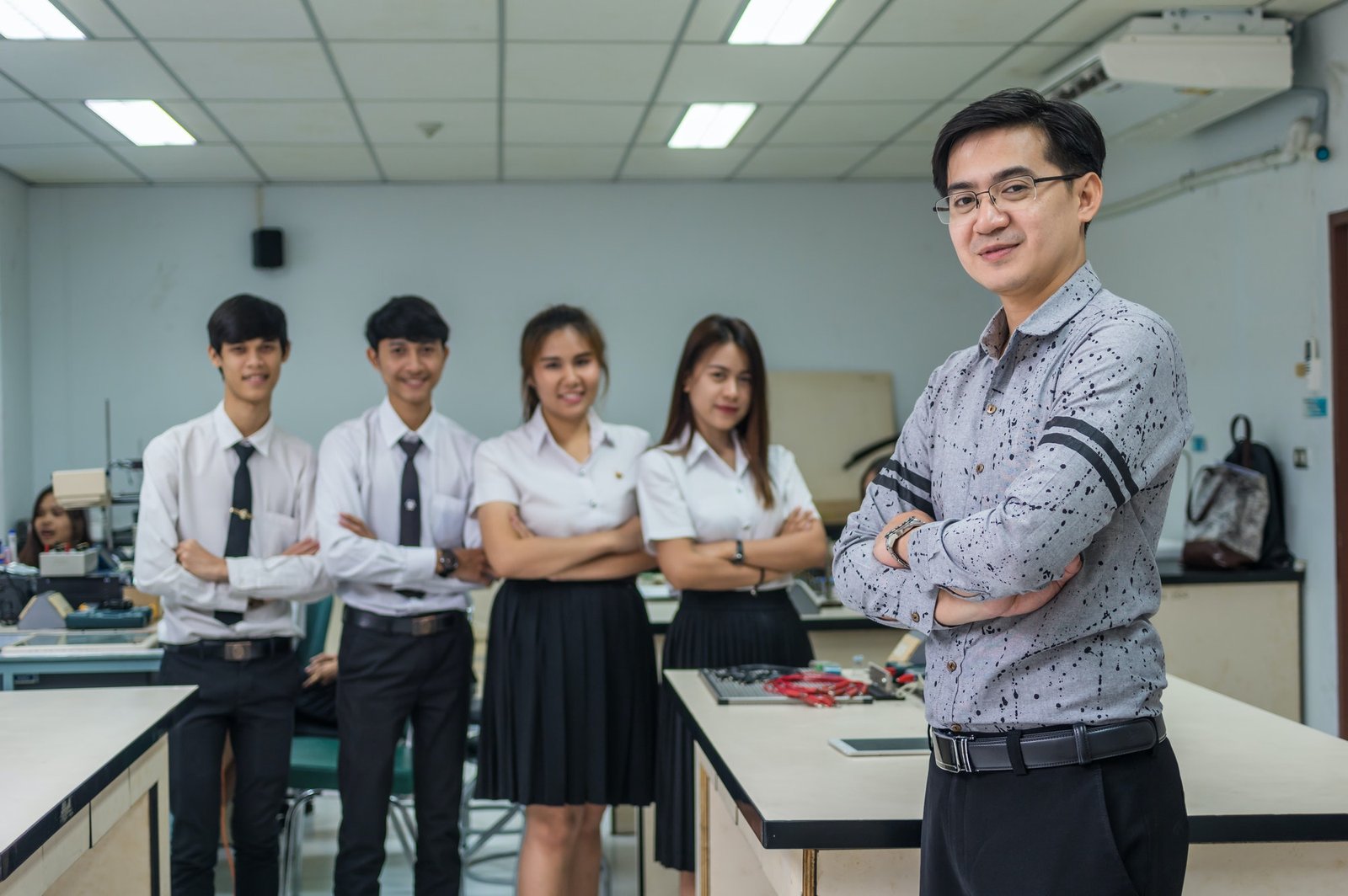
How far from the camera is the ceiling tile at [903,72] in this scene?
15.8 ft

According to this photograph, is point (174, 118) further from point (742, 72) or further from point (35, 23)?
point (742, 72)

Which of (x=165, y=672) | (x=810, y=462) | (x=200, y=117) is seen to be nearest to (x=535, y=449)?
(x=165, y=672)

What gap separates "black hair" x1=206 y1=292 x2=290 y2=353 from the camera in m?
3.05

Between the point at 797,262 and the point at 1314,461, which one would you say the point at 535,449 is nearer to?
the point at 1314,461

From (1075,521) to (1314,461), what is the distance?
12.5 feet

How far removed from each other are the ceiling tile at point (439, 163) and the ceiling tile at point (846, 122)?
164 cm

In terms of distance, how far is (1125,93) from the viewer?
462 cm

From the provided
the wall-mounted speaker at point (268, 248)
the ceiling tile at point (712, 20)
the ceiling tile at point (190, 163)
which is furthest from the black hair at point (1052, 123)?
the wall-mounted speaker at point (268, 248)

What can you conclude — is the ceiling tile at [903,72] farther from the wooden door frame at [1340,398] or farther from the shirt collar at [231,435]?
the shirt collar at [231,435]

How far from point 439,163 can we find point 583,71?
6.41ft

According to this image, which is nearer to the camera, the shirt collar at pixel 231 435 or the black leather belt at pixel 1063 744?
the black leather belt at pixel 1063 744

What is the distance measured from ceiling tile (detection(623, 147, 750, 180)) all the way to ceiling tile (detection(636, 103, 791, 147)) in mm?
190

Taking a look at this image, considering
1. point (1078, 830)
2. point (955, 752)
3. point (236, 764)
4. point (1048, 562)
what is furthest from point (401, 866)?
point (1048, 562)

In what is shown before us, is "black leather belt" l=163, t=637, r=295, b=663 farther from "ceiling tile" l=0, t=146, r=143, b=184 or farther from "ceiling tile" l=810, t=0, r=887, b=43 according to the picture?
"ceiling tile" l=0, t=146, r=143, b=184
